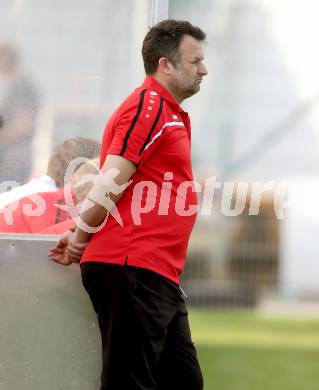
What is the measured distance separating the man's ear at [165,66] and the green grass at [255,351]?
4.82 metres

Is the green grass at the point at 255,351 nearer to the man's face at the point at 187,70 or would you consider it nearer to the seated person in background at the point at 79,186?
the seated person in background at the point at 79,186

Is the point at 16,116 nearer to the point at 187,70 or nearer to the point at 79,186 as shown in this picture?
the point at 79,186

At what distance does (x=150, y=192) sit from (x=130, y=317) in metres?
0.38

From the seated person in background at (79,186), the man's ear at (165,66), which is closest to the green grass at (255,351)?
the seated person in background at (79,186)

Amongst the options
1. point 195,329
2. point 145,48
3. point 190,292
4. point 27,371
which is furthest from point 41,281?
point 190,292

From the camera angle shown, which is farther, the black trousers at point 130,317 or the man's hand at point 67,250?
the man's hand at point 67,250

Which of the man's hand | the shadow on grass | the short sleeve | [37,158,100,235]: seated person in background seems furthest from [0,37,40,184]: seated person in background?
the shadow on grass

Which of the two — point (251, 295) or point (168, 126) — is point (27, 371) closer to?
point (168, 126)

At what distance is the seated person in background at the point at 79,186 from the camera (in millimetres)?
3617

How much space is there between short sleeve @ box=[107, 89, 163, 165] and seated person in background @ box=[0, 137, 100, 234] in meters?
0.54

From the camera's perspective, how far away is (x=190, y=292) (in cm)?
1470

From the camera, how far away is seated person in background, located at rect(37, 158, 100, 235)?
11.9ft

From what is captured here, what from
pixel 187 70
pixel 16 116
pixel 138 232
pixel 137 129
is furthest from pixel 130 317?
pixel 16 116

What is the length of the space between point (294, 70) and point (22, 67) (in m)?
16.0
